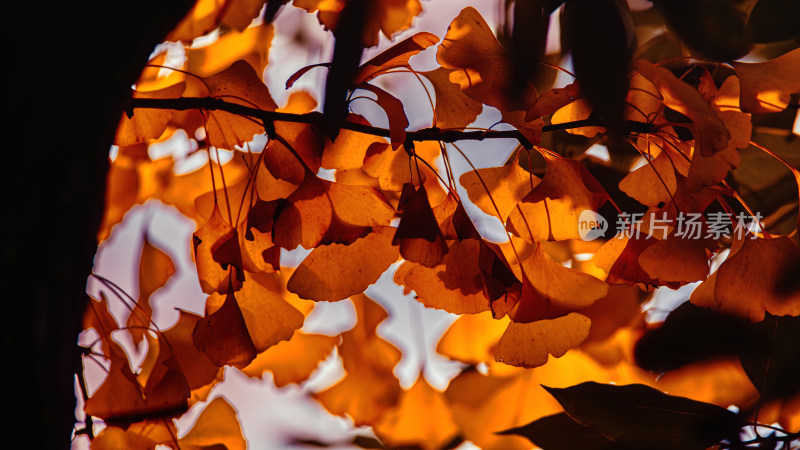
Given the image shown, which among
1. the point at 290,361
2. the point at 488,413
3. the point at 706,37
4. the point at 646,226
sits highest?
the point at 706,37

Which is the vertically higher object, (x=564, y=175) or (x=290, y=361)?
(x=564, y=175)

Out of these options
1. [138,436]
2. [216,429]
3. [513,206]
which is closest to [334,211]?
[513,206]

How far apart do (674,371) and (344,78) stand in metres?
0.49

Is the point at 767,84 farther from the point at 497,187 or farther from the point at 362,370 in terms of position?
the point at 362,370

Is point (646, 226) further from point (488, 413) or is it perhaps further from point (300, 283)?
point (488, 413)

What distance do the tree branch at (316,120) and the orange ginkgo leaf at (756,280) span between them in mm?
125

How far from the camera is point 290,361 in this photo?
710mm

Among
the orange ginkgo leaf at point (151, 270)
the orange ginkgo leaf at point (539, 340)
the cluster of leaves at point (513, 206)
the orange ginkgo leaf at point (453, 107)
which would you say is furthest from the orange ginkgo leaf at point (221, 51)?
the orange ginkgo leaf at point (539, 340)

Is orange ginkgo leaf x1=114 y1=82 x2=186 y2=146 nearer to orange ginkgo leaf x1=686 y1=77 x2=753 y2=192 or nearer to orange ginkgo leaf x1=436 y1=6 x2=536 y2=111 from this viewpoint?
orange ginkgo leaf x1=436 y1=6 x2=536 y2=111

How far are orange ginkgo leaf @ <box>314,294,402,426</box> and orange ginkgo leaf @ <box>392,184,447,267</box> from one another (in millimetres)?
403

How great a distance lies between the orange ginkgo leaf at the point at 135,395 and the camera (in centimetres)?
48

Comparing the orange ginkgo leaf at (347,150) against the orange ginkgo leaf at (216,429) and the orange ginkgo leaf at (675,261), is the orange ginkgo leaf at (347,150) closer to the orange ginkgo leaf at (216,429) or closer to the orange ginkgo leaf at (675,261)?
the orange ginkgo leaf at (675,261)

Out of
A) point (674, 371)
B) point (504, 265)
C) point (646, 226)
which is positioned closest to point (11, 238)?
point (504, 265)

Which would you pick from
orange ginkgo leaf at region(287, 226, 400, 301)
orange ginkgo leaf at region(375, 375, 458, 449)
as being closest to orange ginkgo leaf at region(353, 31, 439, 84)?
orange ginkgo leaf at region(287, 226, 400, 301)
